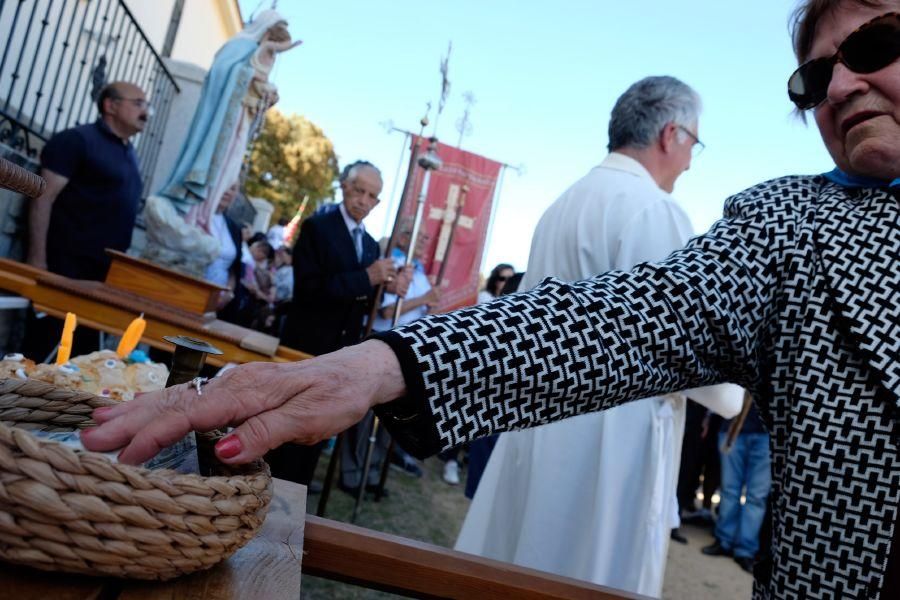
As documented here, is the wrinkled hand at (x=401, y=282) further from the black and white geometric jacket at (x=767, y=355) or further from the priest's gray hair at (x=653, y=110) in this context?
the black and white geometric jacket at (x=767, y=355)

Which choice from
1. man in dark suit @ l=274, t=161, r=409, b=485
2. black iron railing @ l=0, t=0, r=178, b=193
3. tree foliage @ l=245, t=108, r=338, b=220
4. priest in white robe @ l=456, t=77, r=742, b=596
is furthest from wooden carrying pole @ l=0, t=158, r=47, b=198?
tree foliage @ l=245, t=108, r=338, b=220

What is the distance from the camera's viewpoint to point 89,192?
382 cm

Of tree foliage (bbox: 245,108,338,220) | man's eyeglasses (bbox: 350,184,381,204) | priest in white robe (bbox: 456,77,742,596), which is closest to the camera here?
priest in white robe (bbox: 456,77,742,596)

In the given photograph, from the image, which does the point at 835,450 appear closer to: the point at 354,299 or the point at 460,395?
the point at 460,395

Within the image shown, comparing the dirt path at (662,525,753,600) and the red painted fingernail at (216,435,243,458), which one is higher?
the red painted fingernail at (216,435,243,458)

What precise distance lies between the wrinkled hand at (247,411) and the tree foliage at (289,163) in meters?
26.1

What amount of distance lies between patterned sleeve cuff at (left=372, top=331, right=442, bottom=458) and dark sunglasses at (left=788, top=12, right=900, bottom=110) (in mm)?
891

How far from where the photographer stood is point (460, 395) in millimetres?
857

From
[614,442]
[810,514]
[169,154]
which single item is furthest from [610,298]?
[169,154]

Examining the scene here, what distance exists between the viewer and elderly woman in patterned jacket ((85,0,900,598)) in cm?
77

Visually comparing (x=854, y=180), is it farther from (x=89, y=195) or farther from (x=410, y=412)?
(x=89, y=195)

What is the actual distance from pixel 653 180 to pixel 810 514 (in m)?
1.79

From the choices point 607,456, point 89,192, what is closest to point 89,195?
point 89,192

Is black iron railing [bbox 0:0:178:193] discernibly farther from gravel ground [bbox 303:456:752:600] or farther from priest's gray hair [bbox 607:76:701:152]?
priest's gray hair [bbox 607:76:701:152]
